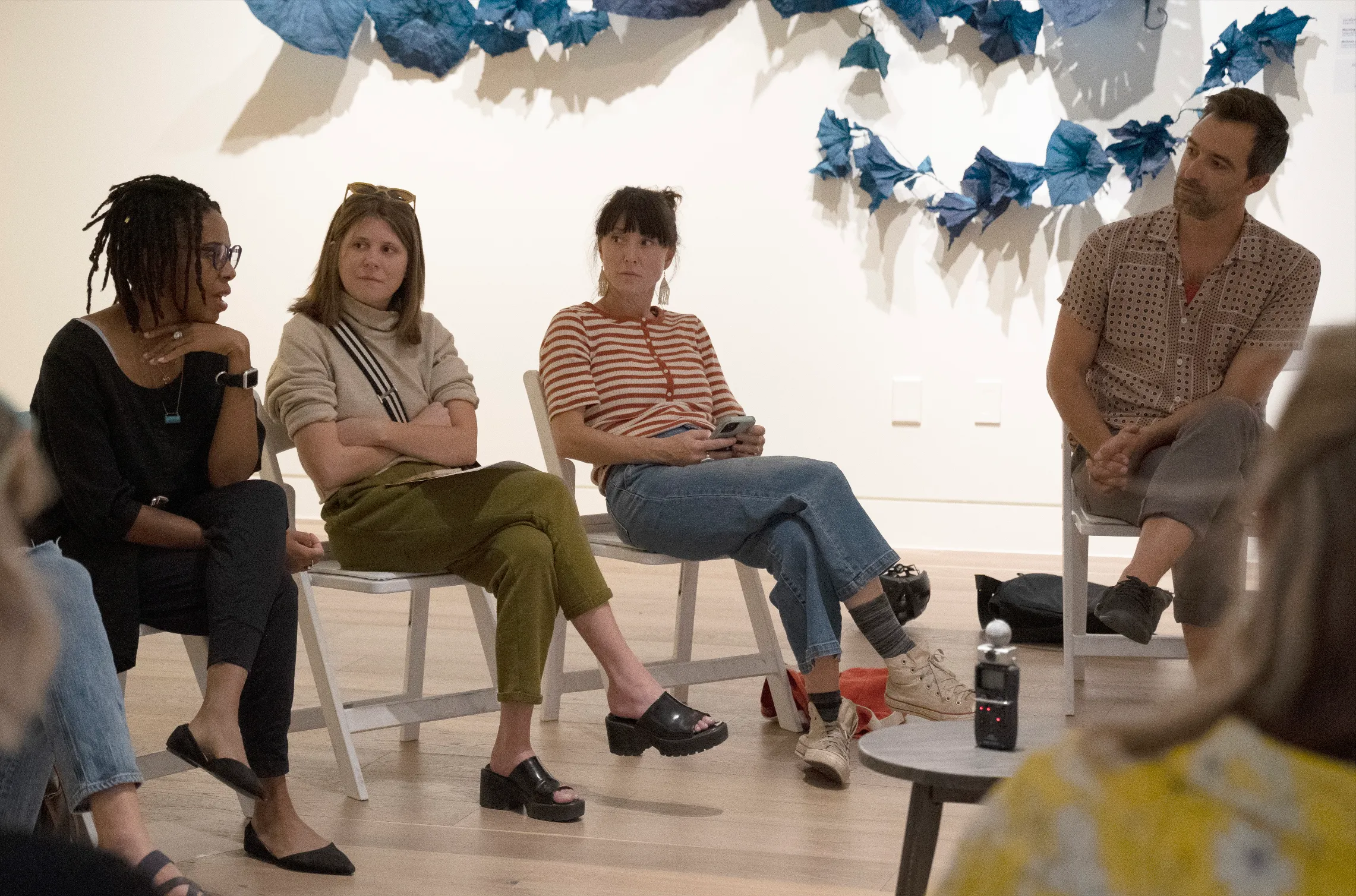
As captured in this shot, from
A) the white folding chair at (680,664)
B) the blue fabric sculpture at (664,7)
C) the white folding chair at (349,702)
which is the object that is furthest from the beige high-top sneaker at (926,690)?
the blue fabric sculpture at (664,7)

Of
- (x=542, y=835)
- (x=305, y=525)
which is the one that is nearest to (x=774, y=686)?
(x=542, y=835)

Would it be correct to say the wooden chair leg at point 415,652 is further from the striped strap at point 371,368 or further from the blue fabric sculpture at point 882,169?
the blue fabric sculpture at point 882,169

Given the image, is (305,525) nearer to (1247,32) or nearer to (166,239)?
(166,239)

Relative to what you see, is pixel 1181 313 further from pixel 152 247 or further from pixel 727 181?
pixel 727 181

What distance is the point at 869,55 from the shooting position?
189 inches

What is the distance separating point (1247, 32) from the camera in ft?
14.8

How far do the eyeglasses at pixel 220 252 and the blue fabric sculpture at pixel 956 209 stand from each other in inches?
116

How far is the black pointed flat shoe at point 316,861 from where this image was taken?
6.91 ft

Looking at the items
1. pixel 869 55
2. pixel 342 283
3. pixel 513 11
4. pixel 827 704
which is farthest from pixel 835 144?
pixel 827 704

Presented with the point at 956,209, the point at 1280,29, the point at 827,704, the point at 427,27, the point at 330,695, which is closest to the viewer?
the point at 330,695

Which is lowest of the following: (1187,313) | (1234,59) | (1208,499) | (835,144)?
(1208,499)

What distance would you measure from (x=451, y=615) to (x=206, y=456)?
171cm

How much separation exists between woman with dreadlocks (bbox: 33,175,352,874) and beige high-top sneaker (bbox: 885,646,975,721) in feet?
3.62

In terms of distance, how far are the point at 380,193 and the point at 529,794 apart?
1.17 m
